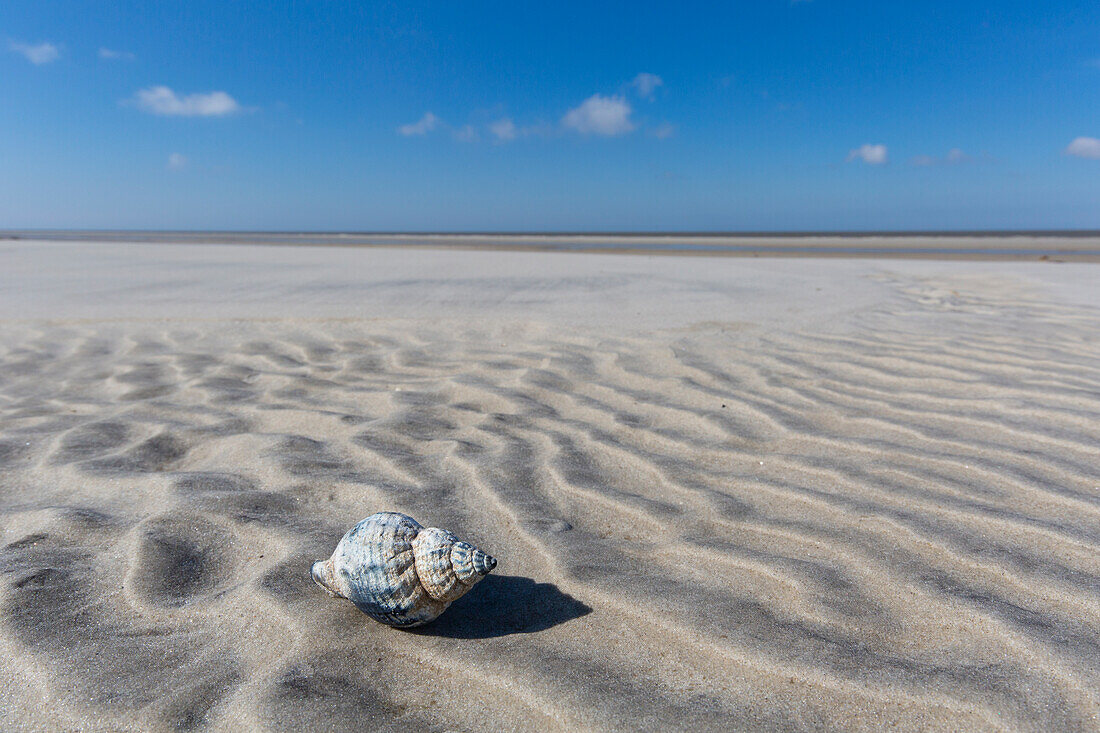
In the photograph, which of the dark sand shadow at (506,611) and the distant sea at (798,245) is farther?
the distant sea at (798,245)

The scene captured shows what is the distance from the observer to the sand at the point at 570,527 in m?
1.33

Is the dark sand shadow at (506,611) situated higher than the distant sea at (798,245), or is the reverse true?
the distant sea at (798,245)

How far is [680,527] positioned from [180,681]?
132cm

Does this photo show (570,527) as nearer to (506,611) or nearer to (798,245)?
(506,611)

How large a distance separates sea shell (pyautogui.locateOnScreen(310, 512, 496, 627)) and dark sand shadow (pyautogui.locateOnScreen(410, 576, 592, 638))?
113mm

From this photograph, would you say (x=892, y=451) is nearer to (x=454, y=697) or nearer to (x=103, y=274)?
(x=454, y=697)

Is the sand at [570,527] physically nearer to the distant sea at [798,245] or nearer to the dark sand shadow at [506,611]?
the dark sand shadow at [506,611]

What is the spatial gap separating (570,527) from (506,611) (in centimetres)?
45

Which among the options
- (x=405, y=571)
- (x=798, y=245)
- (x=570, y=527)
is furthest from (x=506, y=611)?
(x=798, y=245)

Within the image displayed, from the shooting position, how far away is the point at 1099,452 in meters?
2.50

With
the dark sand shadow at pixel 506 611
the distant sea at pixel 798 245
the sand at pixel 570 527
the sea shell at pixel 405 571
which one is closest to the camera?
the sand at pixel 570 527

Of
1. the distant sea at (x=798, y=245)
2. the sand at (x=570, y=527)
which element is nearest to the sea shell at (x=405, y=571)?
the sand at (x=570, y=527)

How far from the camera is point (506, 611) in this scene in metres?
1.62

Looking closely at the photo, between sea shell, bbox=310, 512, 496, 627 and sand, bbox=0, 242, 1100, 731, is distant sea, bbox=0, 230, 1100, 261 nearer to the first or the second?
sand, bbox=0, 242, 1100, 731
